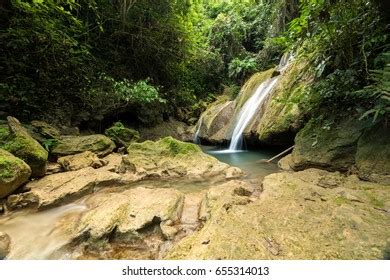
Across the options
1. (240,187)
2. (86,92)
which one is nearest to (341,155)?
(240,187)

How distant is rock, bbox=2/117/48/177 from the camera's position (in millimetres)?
3834

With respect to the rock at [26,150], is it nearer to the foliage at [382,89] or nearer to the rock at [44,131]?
the rock at [44,131]

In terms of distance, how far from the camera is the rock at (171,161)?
4.59m

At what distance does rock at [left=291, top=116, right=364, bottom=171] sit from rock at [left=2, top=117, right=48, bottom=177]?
161 inches

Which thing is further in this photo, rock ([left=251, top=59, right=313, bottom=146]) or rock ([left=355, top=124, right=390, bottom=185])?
rock ([left=251, top=59, right=313, bottom=146])

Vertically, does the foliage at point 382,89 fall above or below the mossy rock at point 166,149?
above

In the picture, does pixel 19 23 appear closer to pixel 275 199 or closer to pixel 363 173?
pixel 275 199

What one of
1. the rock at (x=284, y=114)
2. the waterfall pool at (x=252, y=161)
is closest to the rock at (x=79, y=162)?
the waterfall pool at (x=252, y=161)

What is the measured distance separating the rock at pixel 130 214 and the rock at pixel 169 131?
623 centimetres

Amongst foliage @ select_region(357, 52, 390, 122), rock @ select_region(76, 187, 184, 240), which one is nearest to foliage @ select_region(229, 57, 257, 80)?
foliage @ select_region(357, 52, 390, 122)

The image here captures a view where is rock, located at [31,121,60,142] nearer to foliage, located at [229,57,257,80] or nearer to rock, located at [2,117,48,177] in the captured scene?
rock, located at [2,117,48,177]

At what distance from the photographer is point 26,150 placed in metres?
3.89

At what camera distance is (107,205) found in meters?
2.92

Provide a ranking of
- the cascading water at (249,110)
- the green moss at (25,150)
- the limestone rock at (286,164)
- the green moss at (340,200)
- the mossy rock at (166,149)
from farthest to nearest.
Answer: the cascading water at (249,110) → the mossy rock at (166,149) → the limestone rock at (286,164) → the green moss at (25,150) → the green moss at (340,200)
